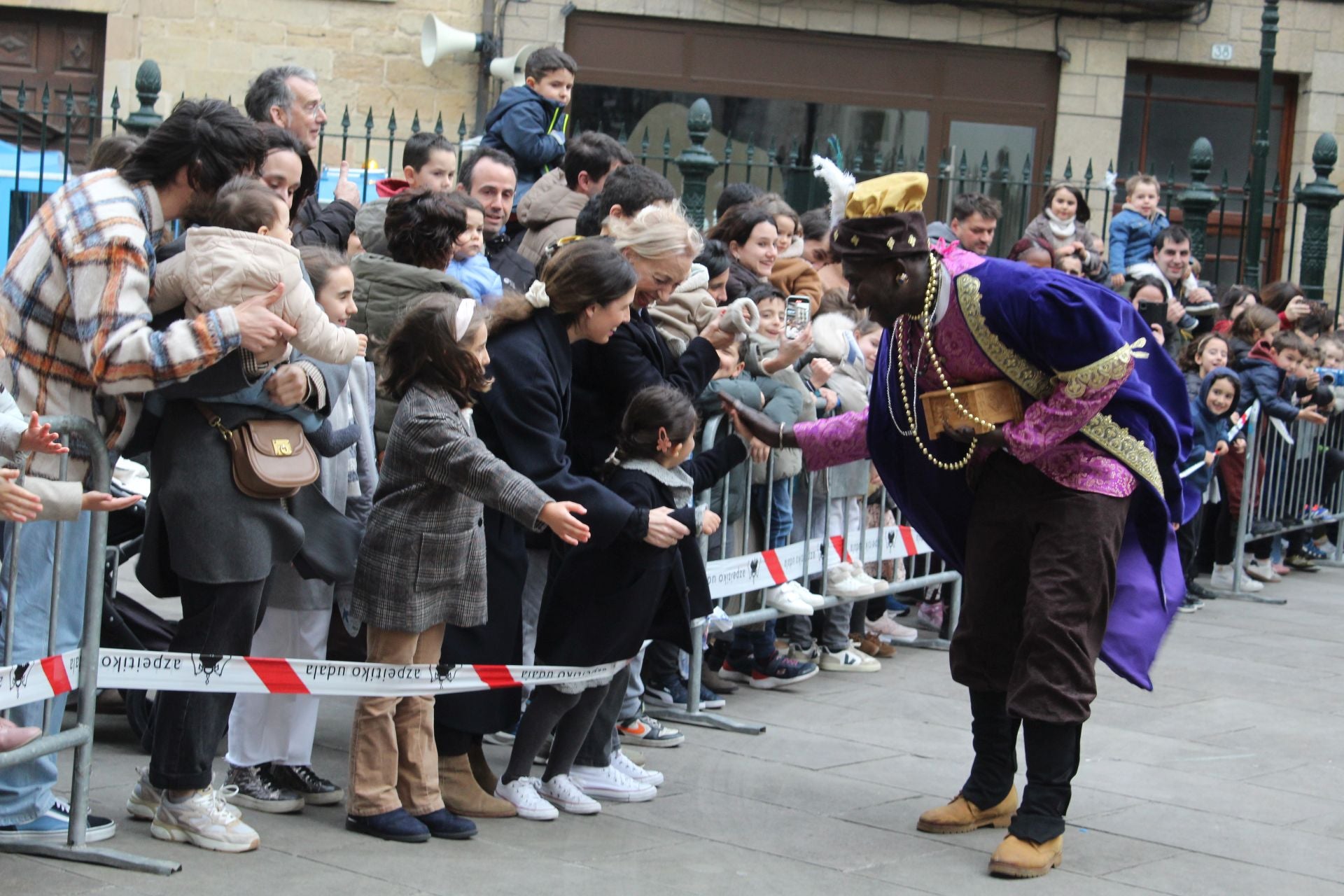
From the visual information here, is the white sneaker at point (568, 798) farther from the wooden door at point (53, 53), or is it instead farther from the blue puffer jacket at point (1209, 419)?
the wooden door at point (53, 53)

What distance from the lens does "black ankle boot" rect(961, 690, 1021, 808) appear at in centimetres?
564

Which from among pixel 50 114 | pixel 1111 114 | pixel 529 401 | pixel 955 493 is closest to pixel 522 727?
pixel 529 401

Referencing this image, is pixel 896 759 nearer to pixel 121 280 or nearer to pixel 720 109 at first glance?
pixel 121 280

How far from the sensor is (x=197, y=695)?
467cm

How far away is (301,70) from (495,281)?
1189 mm

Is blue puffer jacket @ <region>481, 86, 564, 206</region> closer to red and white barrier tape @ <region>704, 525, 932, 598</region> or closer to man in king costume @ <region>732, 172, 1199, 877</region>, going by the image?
red and white barrier tape @ <region>704, 525, 932, 598</region>

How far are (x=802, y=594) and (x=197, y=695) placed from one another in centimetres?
322

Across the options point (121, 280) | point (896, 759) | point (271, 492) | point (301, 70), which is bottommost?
point (896, 759)

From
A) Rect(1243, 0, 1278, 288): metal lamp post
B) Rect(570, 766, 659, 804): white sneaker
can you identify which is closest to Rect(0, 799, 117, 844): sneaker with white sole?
Rect(570, 766, 659, 804): white sneaker

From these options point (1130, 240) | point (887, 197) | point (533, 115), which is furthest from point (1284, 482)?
point (887, 197)

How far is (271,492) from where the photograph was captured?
467cm

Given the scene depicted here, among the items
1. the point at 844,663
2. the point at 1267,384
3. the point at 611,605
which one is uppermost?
the point at 1267,384

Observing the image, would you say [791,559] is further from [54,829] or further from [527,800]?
[54,829]

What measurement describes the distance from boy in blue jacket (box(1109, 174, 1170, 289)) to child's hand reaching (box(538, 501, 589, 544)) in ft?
25.6
